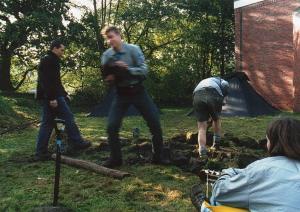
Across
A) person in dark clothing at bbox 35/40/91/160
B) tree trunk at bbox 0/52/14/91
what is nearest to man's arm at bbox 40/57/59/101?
person in dark clothing at bbox 35/40/91/160

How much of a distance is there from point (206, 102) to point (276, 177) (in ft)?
14.9

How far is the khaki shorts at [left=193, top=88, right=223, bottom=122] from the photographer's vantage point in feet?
24.6

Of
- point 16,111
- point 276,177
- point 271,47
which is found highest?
point 271,47

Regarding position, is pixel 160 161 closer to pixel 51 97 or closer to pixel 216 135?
pixel 216 135

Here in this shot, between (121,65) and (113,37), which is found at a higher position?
(113,37)

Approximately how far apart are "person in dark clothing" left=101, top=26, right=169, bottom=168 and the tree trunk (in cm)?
1737

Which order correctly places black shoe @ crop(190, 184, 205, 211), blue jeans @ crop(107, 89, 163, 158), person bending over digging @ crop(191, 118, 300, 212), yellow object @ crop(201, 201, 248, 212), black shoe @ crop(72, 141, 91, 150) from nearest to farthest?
person bending over digging @ crop(191, 118, 300, 212), yellow object @ crop(201, 201, 248, 212), black shoe @ crop(190, 184, 205, 211), blue jeans @ crop(107, 89, 163, 158), black shoe @ crop(72, 141, 91, 150)

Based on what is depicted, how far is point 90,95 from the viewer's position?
22.7 m

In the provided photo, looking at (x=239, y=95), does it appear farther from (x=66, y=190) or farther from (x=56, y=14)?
(x=66, y=190)

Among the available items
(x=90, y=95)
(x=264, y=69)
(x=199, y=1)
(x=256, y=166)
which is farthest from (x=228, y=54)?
(x=256, y=166)

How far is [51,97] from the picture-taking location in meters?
7.20

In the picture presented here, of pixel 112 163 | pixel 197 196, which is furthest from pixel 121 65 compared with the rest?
pixel 197 196

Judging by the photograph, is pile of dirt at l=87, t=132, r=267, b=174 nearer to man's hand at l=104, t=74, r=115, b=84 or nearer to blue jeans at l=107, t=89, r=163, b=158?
blue jeans at l=107, t=89, r=163, b=158

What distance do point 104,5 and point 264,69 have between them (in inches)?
362
